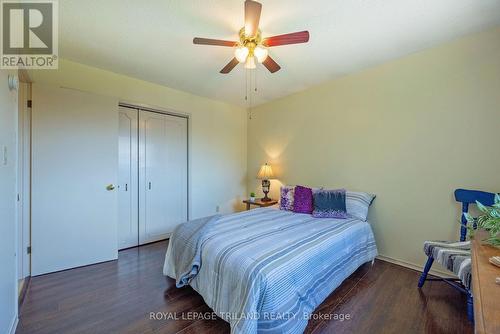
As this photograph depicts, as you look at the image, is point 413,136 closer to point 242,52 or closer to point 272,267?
point 242,52

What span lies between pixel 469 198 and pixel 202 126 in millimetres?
3662

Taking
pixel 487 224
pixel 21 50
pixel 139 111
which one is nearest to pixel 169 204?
pixel 139 111

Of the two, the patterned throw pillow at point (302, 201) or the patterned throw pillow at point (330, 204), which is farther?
the patterned throw pillow at point (302, 201)

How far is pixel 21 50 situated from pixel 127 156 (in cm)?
151

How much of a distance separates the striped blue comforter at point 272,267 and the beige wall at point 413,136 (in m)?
0.65

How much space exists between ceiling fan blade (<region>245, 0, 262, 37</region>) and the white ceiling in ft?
0.72

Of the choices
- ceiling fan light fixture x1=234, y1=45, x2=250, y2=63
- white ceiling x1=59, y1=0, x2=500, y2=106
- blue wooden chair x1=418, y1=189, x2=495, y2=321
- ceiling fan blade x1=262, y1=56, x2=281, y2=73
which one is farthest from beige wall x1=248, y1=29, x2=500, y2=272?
ceiling fan light fixture x1=234, y1=45, x2=250, y2=63

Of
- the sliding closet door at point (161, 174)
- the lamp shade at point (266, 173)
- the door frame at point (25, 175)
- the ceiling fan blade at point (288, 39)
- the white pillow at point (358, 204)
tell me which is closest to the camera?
the ceiling fan blade at point (288, 39)

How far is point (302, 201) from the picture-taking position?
9.73 ft

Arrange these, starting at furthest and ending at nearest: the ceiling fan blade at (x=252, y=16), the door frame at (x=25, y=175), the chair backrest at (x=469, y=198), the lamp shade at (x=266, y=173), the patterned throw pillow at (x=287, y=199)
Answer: the lamp shade at (x=266, y=173) < the patterned throw pillow at (x=287, y=199) < the door frame at (x=25, y=175) < the chair backrest at (x=469, y=198) < the ceiling fan blade at (x=252, y=16)

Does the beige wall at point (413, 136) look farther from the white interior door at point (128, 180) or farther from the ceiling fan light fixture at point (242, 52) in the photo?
the white interior door at point (128, 180)

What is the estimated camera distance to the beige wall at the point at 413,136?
2141 mm

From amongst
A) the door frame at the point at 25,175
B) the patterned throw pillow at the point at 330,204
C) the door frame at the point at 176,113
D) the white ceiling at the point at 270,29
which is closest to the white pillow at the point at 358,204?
the patterned throw pillow at the point at 330,204

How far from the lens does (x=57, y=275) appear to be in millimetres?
2377
